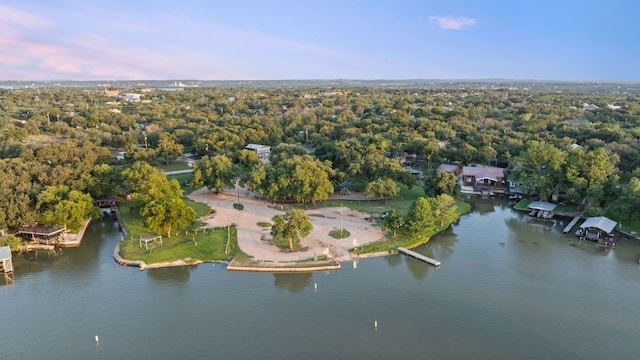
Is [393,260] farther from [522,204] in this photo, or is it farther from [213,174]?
[213,174]

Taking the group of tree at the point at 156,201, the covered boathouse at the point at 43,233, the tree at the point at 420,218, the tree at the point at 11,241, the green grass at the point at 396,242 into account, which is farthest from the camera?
the tree at the point at 420,218

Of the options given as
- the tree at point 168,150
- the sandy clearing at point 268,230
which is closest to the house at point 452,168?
the sandy clearing at point 268,230

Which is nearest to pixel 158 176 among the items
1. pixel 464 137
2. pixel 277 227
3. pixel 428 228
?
pixel 277 227

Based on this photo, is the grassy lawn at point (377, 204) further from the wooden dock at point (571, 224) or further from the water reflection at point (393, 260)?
the wooden dock at point (571, 224)

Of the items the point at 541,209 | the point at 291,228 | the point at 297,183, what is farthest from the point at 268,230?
the point at 541,209

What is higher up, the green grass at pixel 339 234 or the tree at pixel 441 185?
the tree at pixel 441 185
